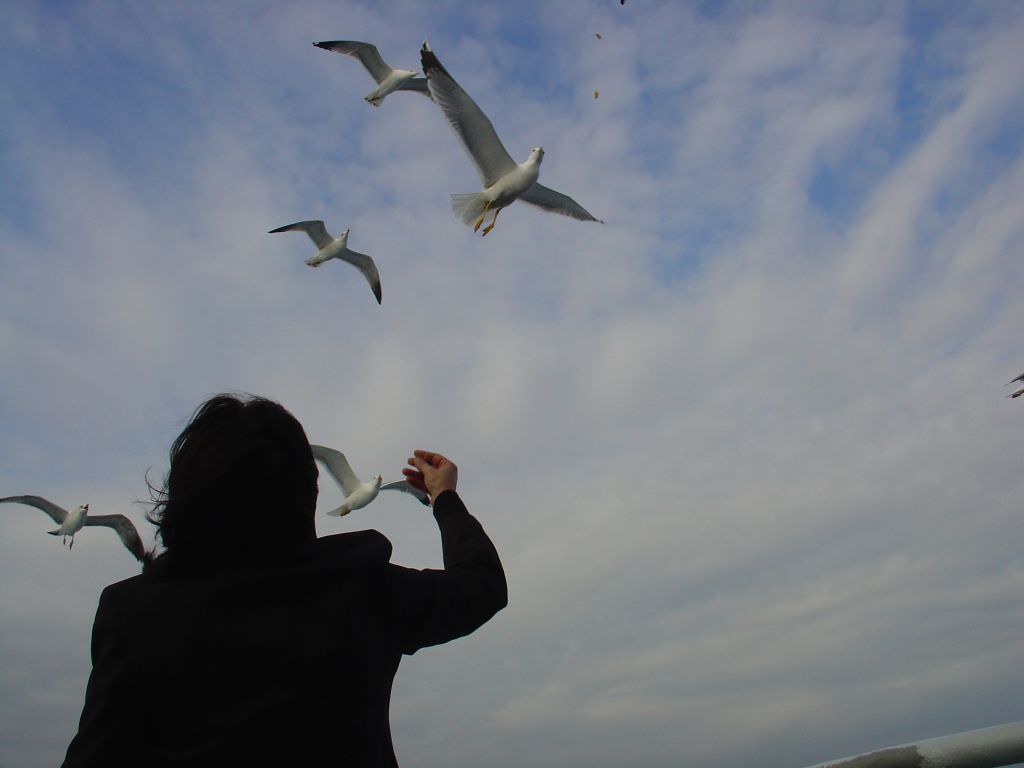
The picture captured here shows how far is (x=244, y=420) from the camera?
212cm

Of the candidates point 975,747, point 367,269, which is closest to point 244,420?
point 975,747

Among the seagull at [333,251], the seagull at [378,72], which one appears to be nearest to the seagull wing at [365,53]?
the seagull at [378,72]

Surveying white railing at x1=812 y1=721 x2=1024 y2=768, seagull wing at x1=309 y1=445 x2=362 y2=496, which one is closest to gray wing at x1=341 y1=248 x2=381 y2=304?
seagull wing at x1=309 y1=445 x2=362 y2=496

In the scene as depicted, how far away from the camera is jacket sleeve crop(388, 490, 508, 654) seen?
2.07 metres

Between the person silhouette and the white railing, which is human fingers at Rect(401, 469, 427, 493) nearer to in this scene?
the person silhouette

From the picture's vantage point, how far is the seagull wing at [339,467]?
1691 centimetres

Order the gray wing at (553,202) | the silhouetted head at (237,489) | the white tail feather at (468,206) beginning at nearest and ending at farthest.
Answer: the silhouetted head at (237,489)
the white tail feather at (468,206)
the gray wing at (553,202)

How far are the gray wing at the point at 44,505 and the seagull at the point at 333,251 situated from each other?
7.69m

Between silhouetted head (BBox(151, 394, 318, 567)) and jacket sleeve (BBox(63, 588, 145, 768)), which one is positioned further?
silhouetted head (BBox(151, 394, 318, 567))

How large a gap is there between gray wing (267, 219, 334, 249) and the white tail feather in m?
6.93

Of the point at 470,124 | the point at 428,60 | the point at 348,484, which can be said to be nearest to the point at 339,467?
the point at 348,484

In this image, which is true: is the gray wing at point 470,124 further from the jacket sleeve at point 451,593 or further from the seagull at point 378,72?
the jacket sleeve at point 451,593

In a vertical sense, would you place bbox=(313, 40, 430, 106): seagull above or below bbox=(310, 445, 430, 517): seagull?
above

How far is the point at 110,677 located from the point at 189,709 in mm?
178
